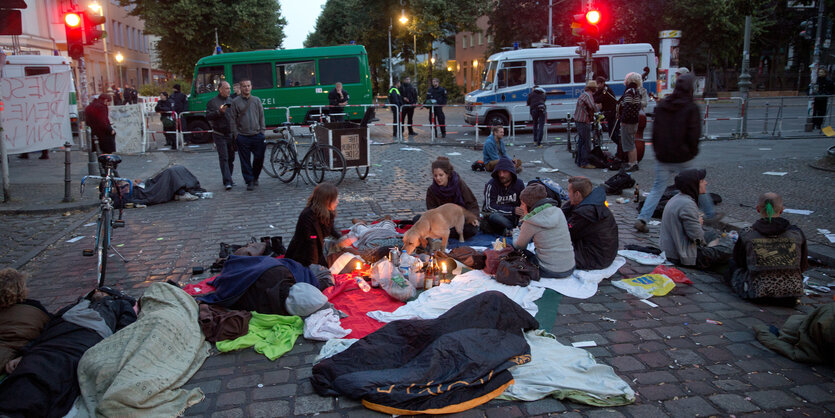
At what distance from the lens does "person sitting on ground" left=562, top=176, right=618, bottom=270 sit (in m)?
6.05

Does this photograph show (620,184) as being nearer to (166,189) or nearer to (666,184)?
(666,184)

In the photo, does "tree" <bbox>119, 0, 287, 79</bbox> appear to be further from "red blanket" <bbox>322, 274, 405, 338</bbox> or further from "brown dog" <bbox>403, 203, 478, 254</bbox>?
"red blanket" <bbox>322, 274, 405, 338</bbox>

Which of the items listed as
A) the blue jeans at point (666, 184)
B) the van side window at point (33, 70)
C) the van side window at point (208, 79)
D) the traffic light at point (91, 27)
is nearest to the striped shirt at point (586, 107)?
the blue jeans at point (666, 184)

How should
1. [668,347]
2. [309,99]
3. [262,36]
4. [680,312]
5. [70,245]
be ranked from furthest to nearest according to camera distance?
[262,36]
[309,99]
[70,245]
[680,312]
[668,347]

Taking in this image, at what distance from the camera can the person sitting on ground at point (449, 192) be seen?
7.47m

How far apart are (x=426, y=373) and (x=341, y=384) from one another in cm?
56

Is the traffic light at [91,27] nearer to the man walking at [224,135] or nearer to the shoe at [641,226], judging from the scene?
the man walking at [224,135]

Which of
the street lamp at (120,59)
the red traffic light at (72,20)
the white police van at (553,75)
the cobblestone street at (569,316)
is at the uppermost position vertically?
the street lamp at (120,59)

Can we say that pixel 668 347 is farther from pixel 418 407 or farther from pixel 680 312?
pixel 418 407

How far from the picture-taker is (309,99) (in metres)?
19.9

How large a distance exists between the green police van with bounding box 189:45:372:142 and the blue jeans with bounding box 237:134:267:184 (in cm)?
877

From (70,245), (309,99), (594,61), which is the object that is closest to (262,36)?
(309,99)

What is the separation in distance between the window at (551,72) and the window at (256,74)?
9.28 meters

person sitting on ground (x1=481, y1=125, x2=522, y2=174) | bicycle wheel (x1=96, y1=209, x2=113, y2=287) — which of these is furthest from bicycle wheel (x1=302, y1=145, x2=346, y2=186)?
bicycle wheel (x1=96, y1=209, x2=113, y2=287)
